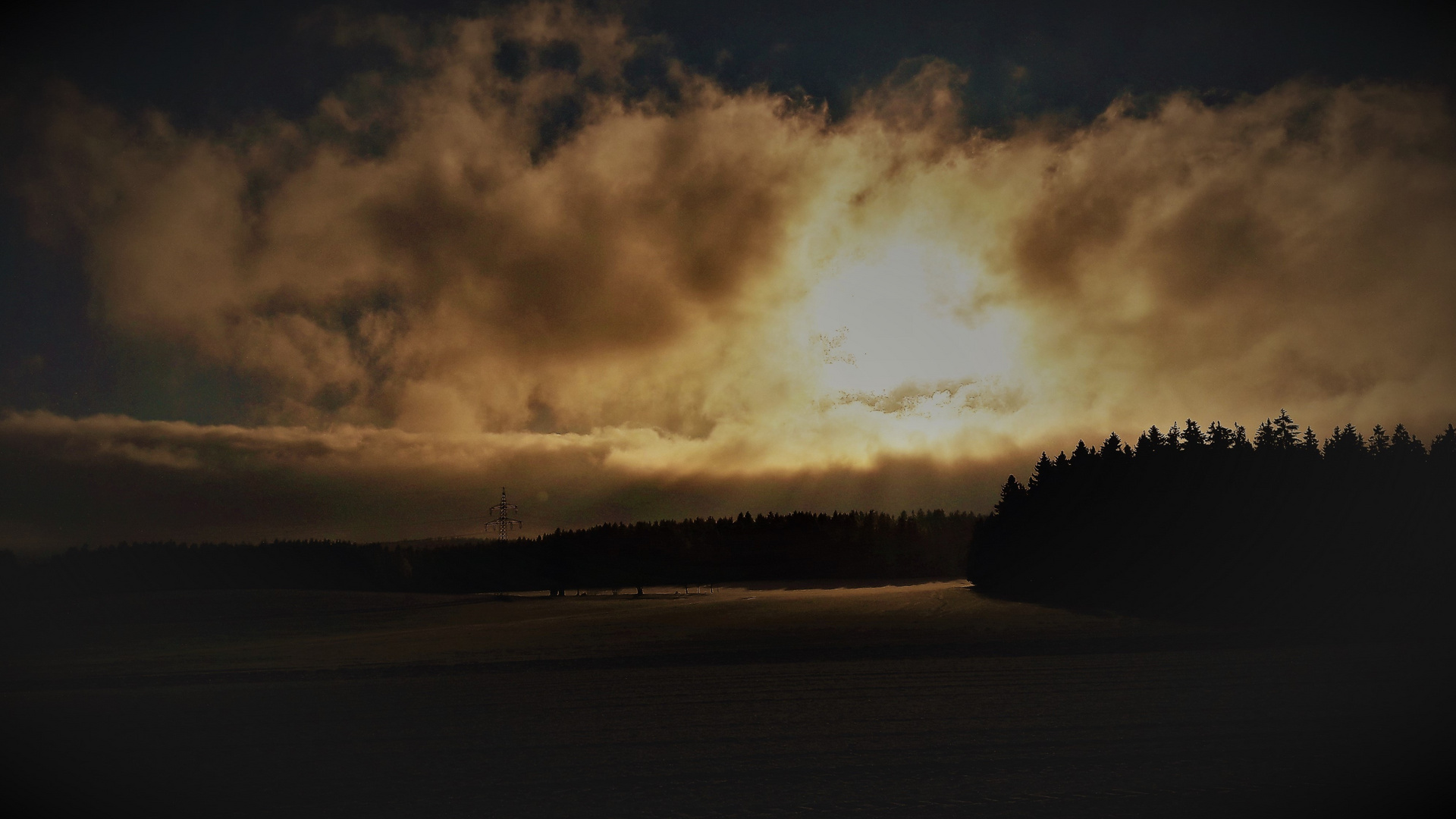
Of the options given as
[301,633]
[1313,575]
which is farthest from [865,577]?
[301,633]

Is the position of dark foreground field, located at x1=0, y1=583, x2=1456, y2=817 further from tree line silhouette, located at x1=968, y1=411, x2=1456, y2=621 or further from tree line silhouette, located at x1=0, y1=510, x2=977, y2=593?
tree line silhouette, located at x1=0, y1=510, x2=977, y2=593

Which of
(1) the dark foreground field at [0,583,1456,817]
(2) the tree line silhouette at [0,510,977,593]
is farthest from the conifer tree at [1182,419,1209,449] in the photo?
(2) the tree line silhouette at [0,510,977,593]

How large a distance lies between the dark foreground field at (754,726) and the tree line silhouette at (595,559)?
7983 centimetres

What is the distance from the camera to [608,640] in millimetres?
31688

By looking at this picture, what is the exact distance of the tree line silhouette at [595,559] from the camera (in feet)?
339

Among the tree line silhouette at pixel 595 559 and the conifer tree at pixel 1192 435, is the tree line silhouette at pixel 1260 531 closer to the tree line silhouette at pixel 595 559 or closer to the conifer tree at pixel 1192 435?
the conifer tree at pixel 1192 435

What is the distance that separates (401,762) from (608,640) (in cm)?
1821

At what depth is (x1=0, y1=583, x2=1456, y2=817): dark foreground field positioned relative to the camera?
467 inches

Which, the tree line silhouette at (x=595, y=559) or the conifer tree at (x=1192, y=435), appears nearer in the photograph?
the conifer tree at (x=1192, y=435)

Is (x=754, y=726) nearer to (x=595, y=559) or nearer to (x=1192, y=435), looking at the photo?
(x=1192, y=435)

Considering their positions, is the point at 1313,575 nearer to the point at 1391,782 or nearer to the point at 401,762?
the point at 1391,782

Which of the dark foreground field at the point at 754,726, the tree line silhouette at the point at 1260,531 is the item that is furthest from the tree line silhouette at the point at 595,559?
the dark foreground field at the point at 754,726

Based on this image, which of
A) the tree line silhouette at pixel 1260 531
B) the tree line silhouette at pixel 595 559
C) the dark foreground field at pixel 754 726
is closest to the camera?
the dark foreground field at pixel 754 726

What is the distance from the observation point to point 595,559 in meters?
138
